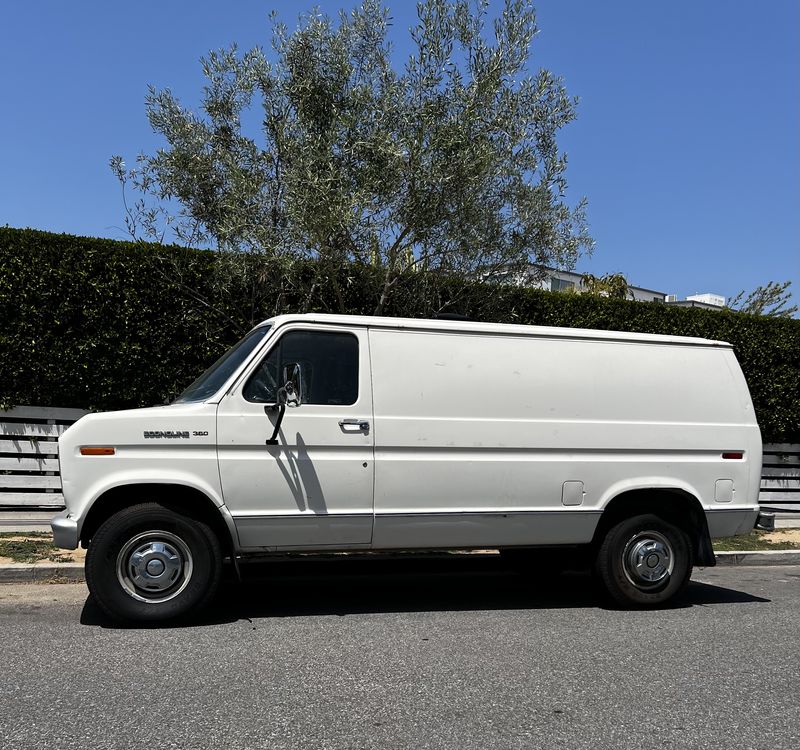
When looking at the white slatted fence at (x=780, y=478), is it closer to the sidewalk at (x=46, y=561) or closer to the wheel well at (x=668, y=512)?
the sidewalk at (x=46, y=561)

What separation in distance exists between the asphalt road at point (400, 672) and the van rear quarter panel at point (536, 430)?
85 cm

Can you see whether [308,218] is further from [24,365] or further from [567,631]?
[567,631]

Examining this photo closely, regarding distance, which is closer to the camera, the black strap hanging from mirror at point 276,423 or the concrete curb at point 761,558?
the black strap hanging from mirror at point 276,423

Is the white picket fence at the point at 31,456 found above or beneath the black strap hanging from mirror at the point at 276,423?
beneath

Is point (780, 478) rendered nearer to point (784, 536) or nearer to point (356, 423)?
point (784, 536)

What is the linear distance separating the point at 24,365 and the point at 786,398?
1182 centimetres

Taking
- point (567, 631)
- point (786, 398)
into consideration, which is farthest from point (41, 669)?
point (786, 398)

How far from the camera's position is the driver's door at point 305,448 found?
575 cm

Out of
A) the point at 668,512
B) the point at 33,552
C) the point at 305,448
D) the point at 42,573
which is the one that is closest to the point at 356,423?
the point at 305,448

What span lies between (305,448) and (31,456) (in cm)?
592

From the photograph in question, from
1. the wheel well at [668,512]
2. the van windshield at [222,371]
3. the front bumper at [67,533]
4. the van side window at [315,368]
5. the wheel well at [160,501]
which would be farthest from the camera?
the wheel well at [668,512]

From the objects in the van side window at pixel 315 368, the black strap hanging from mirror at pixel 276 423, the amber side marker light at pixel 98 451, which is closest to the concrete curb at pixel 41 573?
the amber side marker light at pixel 98 451

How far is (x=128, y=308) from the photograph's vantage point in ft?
33.0

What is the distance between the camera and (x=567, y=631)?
19.3 feet
